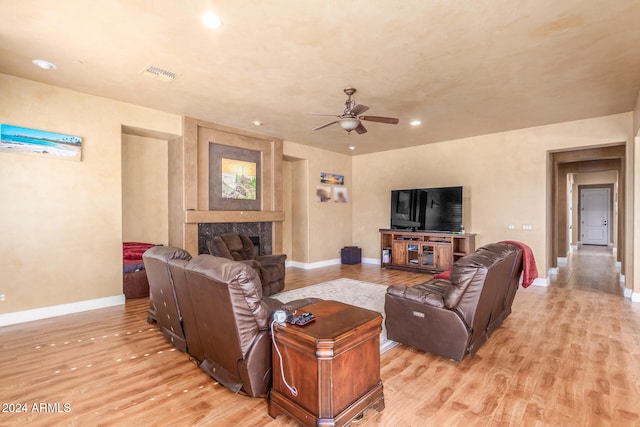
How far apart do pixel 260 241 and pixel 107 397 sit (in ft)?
14.5

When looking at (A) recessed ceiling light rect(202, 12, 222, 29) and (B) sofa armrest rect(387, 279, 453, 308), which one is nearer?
(A) recessed ceiling light rect(202, 12, 222, 29)

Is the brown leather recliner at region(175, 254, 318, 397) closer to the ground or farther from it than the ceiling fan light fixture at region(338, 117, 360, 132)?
closer to the ground

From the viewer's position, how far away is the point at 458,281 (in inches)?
110

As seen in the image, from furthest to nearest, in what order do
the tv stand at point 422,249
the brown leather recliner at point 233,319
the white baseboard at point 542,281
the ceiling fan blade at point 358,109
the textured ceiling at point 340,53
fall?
the tv stand at point 422,249, the white baseboard at point 542,281, the ceiling fan blade at point 358,109, the textured ceiling at point 340,53, the brown leather recliner at point 233,319

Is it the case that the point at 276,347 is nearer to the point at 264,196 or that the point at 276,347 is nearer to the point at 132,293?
the point at 132,293

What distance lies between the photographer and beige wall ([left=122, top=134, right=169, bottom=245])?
5816 millimetres

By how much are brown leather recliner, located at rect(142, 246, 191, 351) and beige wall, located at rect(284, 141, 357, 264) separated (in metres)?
4.56

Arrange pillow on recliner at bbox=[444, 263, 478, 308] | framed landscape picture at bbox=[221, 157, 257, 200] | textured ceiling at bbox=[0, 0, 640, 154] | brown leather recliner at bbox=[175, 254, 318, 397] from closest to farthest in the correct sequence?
brown leather recliner at bbox=[175, 254, 318, 397] → textured ceiling at bbox=[0, 0, 640, 154] → pillow on recliner at bbox=[444, 263, 478, 308] → framed landscape picture at bbox=[221, 157, 257, 200]

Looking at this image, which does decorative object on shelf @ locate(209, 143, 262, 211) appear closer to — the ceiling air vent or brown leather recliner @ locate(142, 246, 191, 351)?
the ceiling air vent

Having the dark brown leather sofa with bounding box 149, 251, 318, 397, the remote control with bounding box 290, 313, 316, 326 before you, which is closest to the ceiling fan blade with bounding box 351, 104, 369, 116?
the dark brown leather sofa with bounding box 149, 251, 318, 397

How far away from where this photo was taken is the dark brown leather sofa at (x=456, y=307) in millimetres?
2789

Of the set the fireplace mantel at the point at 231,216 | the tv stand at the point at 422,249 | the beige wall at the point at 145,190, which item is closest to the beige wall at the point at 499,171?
the tv stand at the point at 422,249

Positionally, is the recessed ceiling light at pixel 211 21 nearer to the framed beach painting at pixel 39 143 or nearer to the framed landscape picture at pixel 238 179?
the framed beach painting at pixel 39 143

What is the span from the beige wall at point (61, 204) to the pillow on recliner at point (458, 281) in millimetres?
4700
